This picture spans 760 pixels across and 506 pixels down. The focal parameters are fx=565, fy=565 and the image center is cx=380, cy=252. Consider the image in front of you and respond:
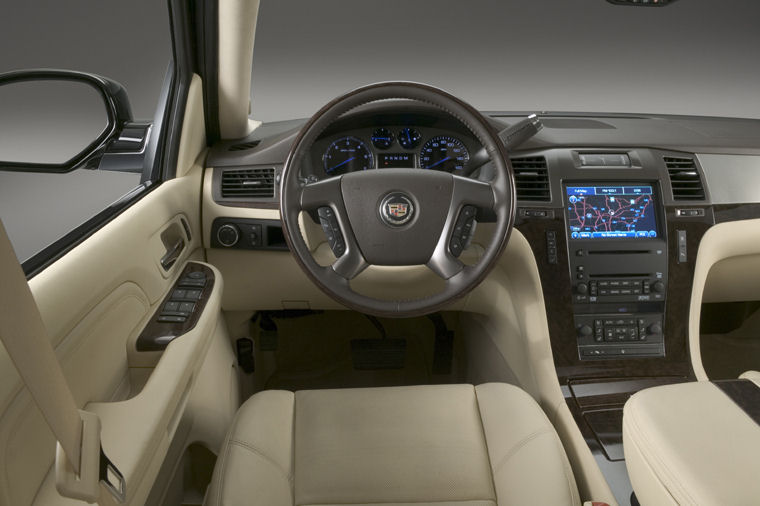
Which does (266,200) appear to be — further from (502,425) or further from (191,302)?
(502,425)

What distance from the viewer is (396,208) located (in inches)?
52.9

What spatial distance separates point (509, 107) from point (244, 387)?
2467 millimetres

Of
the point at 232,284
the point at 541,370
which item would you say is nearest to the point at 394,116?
the point at 232,284

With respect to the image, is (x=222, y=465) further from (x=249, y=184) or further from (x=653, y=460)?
(x=249, y=184)

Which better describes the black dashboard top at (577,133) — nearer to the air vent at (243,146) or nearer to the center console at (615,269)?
the air vent at (243,146)

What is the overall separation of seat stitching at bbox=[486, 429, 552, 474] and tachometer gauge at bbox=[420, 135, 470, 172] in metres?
0.83

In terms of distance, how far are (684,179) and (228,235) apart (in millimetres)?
1410

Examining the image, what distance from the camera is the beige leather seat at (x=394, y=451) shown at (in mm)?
1066

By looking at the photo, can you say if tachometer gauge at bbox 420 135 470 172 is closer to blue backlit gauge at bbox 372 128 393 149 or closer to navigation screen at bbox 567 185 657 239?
blue backlit gauge at bbox 372 128 393 149

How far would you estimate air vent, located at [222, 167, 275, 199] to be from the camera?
1672mm

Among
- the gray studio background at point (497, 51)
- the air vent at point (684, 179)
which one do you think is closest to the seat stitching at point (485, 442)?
the air vent at point (684, 179)

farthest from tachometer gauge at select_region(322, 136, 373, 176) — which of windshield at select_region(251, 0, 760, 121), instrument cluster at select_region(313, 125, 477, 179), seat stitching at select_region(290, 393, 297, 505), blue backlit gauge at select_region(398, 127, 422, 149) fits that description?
windshield at select_region(251, 0, 760, 121)

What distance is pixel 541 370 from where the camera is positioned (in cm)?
165

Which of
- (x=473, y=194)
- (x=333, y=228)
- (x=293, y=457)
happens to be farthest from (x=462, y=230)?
(x=293, y=457)
